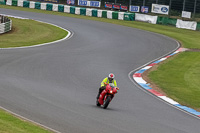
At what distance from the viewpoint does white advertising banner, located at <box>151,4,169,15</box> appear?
2416 inches

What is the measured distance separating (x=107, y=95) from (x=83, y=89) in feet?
11.9

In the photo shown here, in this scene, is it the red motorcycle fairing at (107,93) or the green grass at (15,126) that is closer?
the green grass at (15,126)

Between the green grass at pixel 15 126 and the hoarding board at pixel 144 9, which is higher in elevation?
the hoarding board at pixel 144 9

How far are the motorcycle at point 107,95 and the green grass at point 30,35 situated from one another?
17.3 m

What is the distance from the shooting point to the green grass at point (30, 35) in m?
33.3

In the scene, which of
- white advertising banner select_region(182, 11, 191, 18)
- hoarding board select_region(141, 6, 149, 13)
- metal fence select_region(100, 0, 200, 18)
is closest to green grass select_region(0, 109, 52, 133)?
white advertising banner select_region(182, 11, 191, 18)

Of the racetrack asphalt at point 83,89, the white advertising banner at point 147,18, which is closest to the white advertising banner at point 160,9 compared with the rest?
the white advertising banner at point 147,18

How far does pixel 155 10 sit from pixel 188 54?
29965 mm

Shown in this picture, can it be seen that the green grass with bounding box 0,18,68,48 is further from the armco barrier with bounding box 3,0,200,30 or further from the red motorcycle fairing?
the red motorcycle fairing

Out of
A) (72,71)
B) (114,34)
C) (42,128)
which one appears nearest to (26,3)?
(114,34)

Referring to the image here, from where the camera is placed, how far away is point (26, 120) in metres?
12.4

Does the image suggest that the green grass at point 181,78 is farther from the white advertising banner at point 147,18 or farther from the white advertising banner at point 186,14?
the white advertising banner at point 186,14

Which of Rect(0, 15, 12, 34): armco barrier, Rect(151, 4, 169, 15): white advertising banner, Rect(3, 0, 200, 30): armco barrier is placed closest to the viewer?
Rect(0, 15, 12, 34): armco barrier

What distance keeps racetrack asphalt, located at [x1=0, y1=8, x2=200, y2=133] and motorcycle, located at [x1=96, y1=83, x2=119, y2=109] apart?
0.27m
